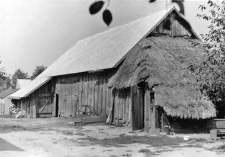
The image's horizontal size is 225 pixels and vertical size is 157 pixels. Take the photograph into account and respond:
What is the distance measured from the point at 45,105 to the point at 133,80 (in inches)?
572

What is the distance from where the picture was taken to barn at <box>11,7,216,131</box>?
17.0 m

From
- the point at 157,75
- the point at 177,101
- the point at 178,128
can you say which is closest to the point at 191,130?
the point at 178,128

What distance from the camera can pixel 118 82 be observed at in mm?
19969

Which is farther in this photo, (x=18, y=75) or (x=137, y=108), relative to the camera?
(x=18, y=75)

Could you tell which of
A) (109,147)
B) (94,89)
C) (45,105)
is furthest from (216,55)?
(45,105)

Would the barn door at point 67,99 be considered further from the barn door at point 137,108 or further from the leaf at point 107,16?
the leaf at point 107,16

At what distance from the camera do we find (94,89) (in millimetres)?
24453

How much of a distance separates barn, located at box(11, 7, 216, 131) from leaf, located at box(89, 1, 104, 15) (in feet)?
31.6

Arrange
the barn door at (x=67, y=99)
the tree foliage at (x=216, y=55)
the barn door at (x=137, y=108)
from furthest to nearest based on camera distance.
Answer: the barn door at (x=67, y=99) → the barn door at (x=137, y=108) → the tree foliage at (x=216, y=55)

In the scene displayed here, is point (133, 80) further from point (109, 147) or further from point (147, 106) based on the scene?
point (109, 147)

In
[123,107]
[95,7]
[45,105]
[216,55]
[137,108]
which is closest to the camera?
[95,7]

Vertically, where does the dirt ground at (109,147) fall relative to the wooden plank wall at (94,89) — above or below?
below

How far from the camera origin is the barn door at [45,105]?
30.3 metres

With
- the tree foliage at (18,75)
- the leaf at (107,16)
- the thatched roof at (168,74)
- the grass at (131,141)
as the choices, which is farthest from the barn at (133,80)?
the tree foliage at (18,75)
